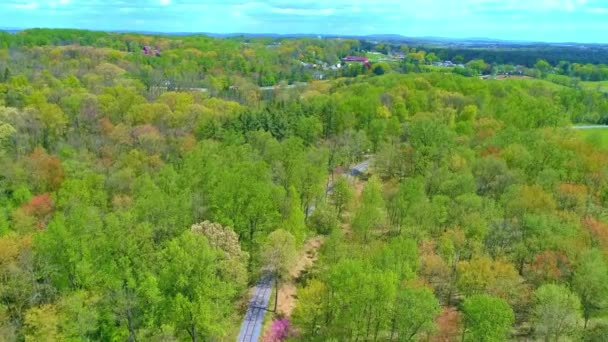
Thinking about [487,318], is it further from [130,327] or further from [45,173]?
[45,173]

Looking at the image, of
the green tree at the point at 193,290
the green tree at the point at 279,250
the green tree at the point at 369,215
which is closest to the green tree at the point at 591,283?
the green tree at the point at 369,215

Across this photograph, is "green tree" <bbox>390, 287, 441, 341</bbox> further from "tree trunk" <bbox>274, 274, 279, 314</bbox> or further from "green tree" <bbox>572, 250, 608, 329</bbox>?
"green tree" <bbox>572, 250, 608, 329</bbox>

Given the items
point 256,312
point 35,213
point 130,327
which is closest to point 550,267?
point 256,312

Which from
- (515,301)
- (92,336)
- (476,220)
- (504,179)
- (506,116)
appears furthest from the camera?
(506,116)

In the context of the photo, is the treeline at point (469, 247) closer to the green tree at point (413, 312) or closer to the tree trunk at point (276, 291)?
the green tree at point (413, 312)

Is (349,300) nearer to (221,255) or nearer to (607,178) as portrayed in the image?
(221,255)

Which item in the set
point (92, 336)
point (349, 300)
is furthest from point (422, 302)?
point (92, 336)
